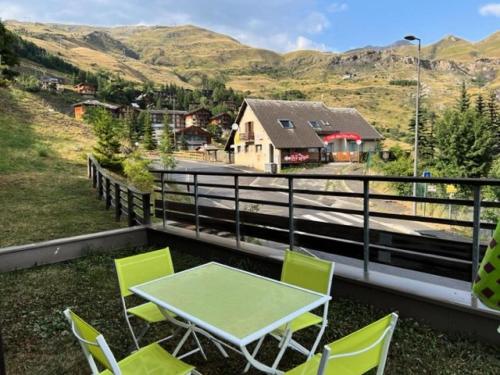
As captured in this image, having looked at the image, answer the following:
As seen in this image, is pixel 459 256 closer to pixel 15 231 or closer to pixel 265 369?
pixel 265 369

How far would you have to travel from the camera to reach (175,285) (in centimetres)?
259

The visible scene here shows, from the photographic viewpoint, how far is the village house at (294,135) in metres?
32.9

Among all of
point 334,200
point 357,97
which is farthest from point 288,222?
point 357,97

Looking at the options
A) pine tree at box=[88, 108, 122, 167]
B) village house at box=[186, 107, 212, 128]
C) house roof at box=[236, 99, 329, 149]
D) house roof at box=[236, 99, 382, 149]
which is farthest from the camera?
village house at box=[186, 107, 212, 128]

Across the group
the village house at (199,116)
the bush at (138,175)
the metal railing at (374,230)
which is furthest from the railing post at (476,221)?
the village house at (199,116)

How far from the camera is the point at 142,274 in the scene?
9.80 ft

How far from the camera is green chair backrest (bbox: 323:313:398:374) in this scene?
1.49 meters

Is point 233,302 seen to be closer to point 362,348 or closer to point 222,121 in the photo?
point 362,348

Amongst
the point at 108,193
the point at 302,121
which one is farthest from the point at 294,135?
the point at 108,193

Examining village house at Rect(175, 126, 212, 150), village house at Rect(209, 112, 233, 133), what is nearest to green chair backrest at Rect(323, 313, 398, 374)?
village house at Rect(175, 126, 212, 150)

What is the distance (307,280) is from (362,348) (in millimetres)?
1212

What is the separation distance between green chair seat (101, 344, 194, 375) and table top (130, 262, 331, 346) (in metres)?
0.27

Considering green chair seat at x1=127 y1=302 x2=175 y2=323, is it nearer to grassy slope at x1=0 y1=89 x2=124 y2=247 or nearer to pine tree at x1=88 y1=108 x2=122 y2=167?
grassy slope at x1=0 y1=89 x2=124 y2=247

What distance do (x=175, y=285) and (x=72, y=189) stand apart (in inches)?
373
